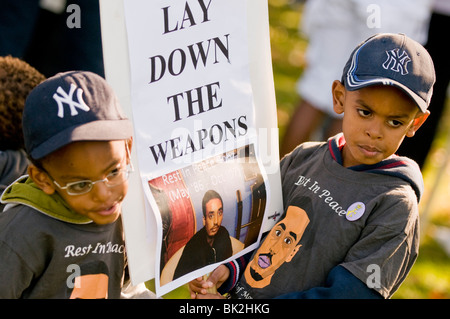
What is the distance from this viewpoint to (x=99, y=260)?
4.26 feet

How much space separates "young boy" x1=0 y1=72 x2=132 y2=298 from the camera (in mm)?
1106

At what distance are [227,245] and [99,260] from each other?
0.34m

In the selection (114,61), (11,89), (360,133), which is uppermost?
(114,61)

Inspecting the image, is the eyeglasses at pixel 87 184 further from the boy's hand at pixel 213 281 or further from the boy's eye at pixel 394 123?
the boy's eye at pixel 394 123

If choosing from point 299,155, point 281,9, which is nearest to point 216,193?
point 299,155

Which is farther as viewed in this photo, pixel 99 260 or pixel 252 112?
pixel 252 112

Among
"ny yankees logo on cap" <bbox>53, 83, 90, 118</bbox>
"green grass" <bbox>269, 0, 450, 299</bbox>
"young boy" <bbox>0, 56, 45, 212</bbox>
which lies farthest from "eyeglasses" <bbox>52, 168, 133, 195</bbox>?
"green grass" <bbox>269, 0, 450, 299</bbox>

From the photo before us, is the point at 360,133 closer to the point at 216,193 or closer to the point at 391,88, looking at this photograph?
the point at 391,88

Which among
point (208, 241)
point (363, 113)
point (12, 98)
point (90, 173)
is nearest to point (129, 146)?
point (90, 173)

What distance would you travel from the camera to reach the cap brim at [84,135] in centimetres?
108

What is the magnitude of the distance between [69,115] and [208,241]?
20.0 inches

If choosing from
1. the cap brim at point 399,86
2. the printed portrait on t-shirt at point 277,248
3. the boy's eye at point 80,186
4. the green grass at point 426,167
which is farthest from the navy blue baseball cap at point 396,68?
the green grass at point 426,167

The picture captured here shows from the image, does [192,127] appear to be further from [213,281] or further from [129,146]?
[213,281]

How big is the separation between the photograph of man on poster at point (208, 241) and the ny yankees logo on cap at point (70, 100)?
0.40 m
